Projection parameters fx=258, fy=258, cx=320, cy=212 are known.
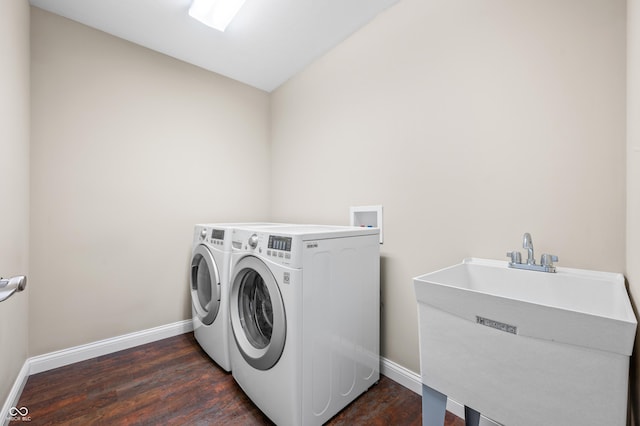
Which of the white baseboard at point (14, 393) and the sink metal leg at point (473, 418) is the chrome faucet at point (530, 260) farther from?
the white baseboard at point (14, 393)

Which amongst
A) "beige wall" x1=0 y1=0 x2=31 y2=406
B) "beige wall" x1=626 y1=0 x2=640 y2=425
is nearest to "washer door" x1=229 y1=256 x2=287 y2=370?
"beige wall" x1=0 y1=0 x2=31 y2=406

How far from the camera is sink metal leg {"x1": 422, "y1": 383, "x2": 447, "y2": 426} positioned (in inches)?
37.5

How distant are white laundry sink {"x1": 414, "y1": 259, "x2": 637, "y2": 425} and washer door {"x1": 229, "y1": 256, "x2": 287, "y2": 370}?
0.70 metres

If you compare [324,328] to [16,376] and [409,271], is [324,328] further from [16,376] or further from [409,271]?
[16,376]

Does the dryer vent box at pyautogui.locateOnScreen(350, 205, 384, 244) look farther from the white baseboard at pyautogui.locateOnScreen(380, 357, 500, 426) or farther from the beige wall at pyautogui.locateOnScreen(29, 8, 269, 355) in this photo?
the beige wall at pyautogui.locateOnScreen(29, 8, 269, 355)

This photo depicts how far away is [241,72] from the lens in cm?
256

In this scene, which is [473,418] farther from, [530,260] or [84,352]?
[84,352]

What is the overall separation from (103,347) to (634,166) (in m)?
3.09

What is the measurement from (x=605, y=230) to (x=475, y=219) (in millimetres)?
452

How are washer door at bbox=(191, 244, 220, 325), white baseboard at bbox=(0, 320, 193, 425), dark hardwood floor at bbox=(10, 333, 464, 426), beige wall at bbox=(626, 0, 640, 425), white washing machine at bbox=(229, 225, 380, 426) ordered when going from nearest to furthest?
beige wall at bbox=(626, 0, 640, 425)
white washing machine at bbox=(229, 225, 380, 426)
dark hardwood floor at bbox=(10, 333, 464, 426)
white baseboard at bbox=(0, 320, 193, 425)
washer door at bbox=(191, 244, 220, 325)

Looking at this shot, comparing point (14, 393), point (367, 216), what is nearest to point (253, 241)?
point (367, 216)

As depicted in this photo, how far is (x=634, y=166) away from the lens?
2.65ft

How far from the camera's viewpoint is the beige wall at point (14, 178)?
123cm

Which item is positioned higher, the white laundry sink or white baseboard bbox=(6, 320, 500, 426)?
the white laundry sink
